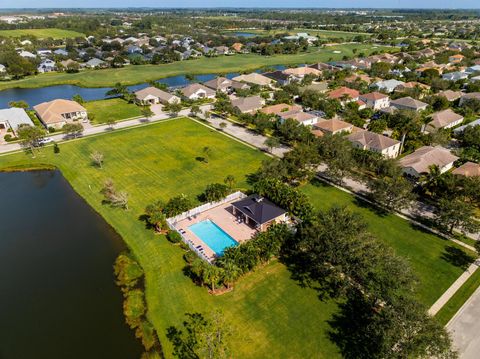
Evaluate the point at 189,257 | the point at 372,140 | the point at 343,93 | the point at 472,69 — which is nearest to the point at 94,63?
the point at 343,93

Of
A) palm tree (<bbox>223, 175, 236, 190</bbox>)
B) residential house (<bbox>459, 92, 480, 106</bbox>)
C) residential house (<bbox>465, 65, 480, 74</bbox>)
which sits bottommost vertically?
palm tree (<bbox>223, 175, 236, 190</bbox>)

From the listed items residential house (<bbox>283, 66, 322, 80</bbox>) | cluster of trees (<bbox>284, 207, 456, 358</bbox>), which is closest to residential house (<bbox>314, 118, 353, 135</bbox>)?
cluster of trees (<bbox>284, 207, 456, 358</bbox>)

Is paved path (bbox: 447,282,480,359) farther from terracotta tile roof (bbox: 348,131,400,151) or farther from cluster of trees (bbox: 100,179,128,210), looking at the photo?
cluster of trees (bbox: 100,179,128,210)

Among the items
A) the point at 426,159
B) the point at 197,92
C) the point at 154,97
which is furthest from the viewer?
the point at 197,92

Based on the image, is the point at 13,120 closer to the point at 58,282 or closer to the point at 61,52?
the point at 58,282

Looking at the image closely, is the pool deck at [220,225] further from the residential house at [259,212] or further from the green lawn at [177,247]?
→ the green lawn at [177,247]
